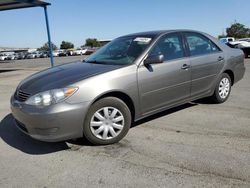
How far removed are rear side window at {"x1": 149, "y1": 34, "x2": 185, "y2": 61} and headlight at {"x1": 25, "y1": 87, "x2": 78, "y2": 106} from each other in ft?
4.93

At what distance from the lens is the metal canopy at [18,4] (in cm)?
1462

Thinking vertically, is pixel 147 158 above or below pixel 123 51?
below

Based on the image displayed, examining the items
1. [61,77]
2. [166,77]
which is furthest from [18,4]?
[166,77]

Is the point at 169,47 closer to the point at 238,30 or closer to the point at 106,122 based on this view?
the point at 106,122

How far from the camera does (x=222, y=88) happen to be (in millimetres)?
5719

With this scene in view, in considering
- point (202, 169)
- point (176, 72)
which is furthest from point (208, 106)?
point (202, 169)

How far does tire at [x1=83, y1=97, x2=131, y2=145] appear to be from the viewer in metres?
3.70

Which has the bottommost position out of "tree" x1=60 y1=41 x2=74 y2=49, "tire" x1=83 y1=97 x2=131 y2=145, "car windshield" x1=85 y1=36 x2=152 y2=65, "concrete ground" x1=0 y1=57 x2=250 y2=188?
"concrete ground" x1=0 y1=57 x2=250 y2=188

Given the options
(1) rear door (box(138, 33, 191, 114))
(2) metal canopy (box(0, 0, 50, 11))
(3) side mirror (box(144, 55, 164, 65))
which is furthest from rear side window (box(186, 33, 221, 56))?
(2) metal canopy (box(0, 0, 50, 11))

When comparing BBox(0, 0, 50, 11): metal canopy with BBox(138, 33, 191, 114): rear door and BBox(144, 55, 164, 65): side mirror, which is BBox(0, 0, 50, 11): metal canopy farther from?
BBox(144, 55, 164, 65): side mirror

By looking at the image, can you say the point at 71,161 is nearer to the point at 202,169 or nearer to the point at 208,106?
the point at 202,169

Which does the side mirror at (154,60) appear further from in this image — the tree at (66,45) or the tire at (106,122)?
the tree at (66,45)

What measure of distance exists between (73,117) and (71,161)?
541mm

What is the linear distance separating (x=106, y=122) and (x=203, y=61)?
231cm
